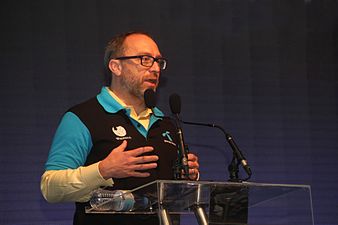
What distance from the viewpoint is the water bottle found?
4.83 feet

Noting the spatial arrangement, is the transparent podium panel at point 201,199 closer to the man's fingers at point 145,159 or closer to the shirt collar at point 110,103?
the man's fingers at point 145,159

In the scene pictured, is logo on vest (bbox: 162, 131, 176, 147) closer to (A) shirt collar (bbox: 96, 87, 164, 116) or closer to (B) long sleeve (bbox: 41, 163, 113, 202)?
(A) shirt collar (bbox: 96, 87, 164, 116)

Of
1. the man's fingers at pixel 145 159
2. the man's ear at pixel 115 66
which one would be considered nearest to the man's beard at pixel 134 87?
the man's ear at pixel 115 66

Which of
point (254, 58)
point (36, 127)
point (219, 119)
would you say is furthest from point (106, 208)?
point (254, 58)

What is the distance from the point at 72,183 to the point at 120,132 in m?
0.37

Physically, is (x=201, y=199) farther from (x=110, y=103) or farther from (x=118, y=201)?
(x=110, y=103)

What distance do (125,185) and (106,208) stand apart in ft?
1.69

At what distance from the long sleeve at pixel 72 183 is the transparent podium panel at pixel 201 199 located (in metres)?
0.27

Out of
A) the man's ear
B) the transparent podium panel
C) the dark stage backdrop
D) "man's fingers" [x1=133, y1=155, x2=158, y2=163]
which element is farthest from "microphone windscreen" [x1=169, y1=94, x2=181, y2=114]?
the dark stage backdrop

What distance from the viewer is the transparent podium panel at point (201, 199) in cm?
142

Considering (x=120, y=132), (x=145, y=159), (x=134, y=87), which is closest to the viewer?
(x=145, y=159)

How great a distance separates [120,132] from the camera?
215 centimetres

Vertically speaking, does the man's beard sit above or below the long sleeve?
above

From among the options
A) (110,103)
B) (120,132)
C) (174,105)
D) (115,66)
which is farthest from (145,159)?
(115,66)
